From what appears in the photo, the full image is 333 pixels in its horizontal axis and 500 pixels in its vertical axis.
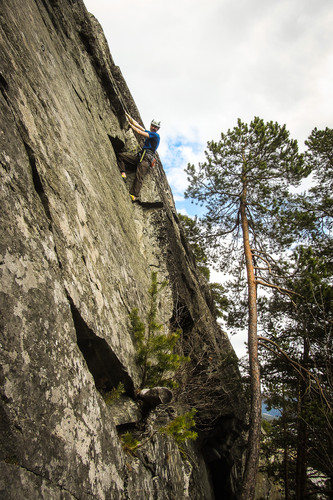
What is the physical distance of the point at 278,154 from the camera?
11250 millimetres

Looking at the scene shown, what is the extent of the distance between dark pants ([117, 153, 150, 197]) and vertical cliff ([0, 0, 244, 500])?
1.20 metres

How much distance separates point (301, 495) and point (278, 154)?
1157cm

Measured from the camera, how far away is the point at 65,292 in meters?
2.92

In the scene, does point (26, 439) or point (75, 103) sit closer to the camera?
point (26, 439)

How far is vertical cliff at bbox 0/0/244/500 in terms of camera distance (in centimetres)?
209

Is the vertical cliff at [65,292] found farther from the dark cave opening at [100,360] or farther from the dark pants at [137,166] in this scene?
the dark pants at [137,166]

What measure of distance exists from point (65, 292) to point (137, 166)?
7.29m

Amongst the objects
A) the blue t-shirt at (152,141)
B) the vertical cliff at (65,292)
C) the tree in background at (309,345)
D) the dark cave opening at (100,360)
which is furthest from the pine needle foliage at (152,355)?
the blue t-shirt at (152,141)

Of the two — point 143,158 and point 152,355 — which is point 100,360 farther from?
point 143,158

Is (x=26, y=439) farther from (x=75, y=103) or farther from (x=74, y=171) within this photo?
(x=75, y=103)

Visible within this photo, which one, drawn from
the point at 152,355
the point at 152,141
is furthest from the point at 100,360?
the point at 152,141

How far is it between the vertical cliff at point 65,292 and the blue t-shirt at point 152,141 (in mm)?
1890

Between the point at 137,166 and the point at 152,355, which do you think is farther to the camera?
the point at 137,166

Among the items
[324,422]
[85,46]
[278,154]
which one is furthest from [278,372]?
[85,46]
